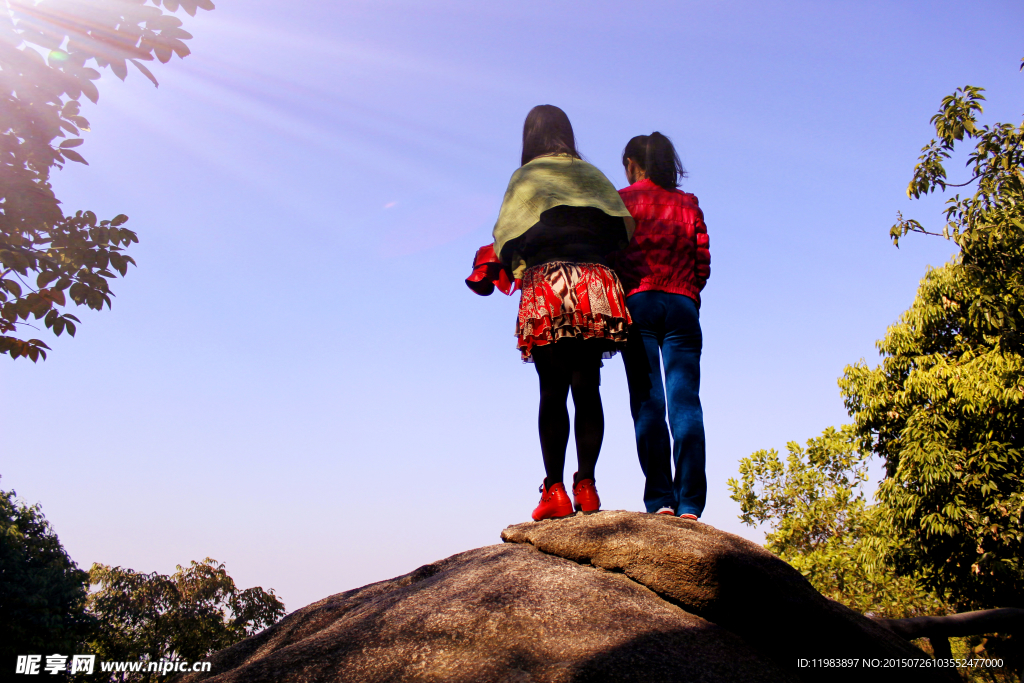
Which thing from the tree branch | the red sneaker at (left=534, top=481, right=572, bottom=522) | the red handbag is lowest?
the tree branch

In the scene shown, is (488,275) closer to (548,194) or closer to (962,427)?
(548,194)

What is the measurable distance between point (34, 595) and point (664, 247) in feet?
88.1

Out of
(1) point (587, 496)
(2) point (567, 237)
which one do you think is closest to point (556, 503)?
(1) point (587, 496)

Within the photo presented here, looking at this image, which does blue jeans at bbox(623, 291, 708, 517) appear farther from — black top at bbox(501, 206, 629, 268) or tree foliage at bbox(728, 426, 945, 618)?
tree foliage at bbox(728, 426, 945, 618)

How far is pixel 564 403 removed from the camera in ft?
13.5

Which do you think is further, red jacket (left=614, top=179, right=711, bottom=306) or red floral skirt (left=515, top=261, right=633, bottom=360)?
red jacket (left=614, top=179, right=711, bottom=306)

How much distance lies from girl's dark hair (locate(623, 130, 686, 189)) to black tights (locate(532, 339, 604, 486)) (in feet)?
4.77

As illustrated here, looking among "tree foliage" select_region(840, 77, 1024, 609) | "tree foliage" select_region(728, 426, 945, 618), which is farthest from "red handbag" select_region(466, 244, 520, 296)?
"tree foliage" select_region(728, 426, 945, 618)

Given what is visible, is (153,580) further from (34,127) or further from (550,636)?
(550,636)

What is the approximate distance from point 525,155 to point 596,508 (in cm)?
243

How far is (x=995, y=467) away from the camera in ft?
42.2

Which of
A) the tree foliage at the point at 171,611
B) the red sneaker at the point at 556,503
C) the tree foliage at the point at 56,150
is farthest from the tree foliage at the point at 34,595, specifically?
the red sneaker at the point at 556,503

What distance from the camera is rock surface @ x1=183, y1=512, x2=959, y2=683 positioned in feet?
8.44

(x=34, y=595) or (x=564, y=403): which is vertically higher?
(x=34, y=595)
